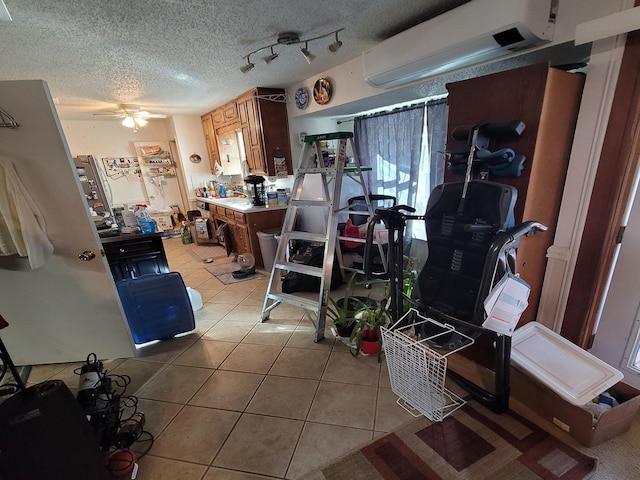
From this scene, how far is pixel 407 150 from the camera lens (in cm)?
306

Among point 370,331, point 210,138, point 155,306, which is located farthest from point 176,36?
point 210,138

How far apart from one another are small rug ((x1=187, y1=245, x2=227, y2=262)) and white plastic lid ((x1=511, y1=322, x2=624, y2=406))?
3.95m

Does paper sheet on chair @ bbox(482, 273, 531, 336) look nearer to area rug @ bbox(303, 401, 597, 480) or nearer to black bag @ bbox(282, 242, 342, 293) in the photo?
area rug @ bbox(303, 401, 597, 480)

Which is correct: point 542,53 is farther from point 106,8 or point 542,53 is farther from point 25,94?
point 25,94

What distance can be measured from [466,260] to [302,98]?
8.82 feet

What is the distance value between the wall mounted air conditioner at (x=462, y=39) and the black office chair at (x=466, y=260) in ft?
2.54

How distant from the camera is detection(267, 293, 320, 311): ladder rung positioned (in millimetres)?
2207

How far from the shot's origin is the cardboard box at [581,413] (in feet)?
4.15

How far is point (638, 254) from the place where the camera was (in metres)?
1.43

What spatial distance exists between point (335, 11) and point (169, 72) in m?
1.83

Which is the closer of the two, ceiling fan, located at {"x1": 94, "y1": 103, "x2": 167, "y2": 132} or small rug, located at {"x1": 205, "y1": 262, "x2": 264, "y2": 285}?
small rug, located at {"x1": 205, "y1": 262, "x2": 264, "y2": 285}

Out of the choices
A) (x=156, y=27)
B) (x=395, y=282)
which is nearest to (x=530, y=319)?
(x=395, y=282)

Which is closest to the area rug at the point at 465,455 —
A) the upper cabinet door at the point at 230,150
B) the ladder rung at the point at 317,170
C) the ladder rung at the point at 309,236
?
the ladder rung at the point at 309,236

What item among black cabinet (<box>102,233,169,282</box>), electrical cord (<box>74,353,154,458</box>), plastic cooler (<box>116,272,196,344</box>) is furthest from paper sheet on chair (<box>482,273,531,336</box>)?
black cabinet (<box>102,233,169,282</box>)
